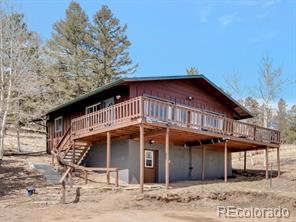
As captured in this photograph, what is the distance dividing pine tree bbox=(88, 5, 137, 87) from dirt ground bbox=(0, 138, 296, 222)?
797 inches

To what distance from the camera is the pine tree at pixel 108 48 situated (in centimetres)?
3809

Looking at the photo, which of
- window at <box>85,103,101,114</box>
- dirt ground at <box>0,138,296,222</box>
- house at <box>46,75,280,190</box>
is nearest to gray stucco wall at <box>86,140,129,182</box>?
house at <box>46,75,280,190</box>

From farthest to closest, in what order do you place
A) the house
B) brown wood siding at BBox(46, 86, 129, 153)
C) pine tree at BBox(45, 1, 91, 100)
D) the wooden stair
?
1. pine tree at BBox(45, 1, 91, 100)
2. the wooden stair
3. brown wood siding at BBox(46, 86, 129, 153)
4. the house

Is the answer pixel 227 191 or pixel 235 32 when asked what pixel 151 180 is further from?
pixel 235 32

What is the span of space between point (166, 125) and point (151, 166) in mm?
4387

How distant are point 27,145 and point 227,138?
21376 mm

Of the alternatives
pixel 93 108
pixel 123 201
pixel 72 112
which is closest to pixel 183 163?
pixel 93 108

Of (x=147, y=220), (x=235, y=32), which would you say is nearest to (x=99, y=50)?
(x=235, y=32)

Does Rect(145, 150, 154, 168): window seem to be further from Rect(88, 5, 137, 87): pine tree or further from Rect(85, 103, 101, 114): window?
Rect(88, 5, 137, 87): pine tree

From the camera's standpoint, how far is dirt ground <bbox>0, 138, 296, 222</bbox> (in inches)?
468

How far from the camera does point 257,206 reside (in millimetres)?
15164

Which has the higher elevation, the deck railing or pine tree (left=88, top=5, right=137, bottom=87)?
pine tree (left=88, top=5, right=137, bottom=87)

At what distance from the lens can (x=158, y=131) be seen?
17.1 m

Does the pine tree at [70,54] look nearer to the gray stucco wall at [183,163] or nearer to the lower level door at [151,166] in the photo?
the gray stucco wall at [183,163]
